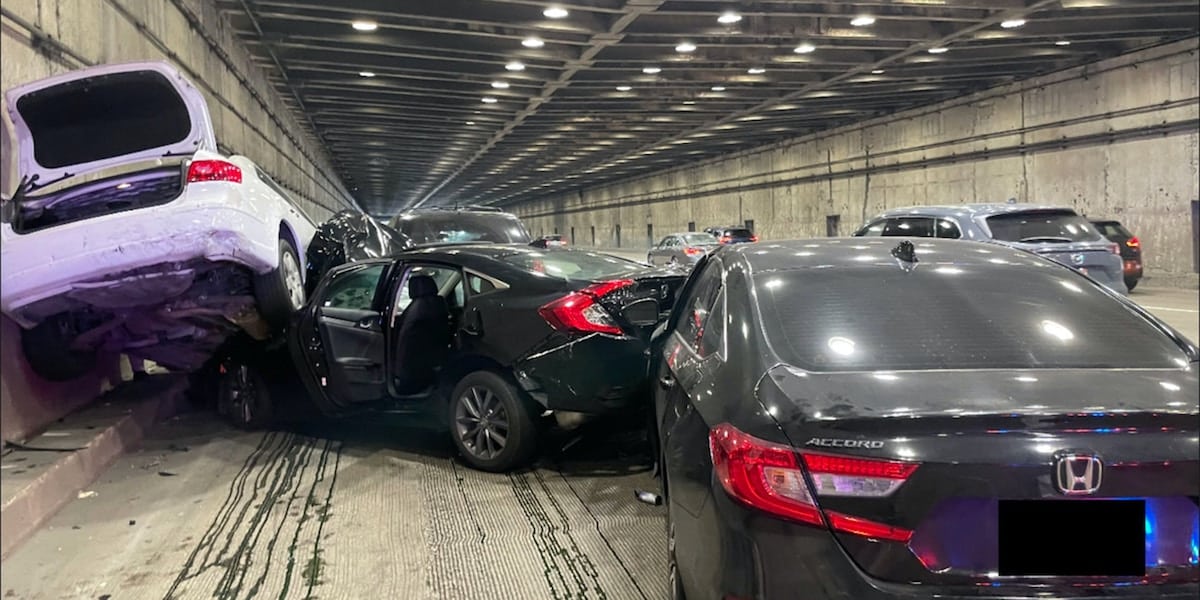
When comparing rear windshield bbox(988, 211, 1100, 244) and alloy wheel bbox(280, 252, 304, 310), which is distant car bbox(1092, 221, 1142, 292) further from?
alloy wheel bbox(280, 252, 304, 310)

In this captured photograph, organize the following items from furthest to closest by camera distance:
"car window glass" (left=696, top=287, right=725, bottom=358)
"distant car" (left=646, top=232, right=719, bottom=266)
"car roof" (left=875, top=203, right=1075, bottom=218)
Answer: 1. "distant car" (left=646, top=232, right=719, bottom=266)
2. "car roof" (left=875, top=203, right=1075, bottom=218)
3. "car window glass" (left=696, top=287, right=725, bottom=358)

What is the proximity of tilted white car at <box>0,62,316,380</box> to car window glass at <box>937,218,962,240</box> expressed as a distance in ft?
23.1

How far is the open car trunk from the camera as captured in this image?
4.63m

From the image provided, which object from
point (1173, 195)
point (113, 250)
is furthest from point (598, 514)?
point (1173, 195)

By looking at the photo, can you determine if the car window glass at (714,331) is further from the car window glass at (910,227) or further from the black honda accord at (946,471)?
the car window glass at (910,227)

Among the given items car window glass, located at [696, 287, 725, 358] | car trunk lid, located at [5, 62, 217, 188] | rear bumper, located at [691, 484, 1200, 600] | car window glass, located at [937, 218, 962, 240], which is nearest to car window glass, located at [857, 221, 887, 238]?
car window glass, located at [937, 218, 962, 240]

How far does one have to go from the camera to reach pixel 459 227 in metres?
11.0

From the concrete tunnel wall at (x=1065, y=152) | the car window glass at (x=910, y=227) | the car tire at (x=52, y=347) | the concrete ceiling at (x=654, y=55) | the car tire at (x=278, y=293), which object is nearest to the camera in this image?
the car tire at (x=52, y=347)

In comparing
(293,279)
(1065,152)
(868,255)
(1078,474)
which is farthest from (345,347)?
(1065,152)

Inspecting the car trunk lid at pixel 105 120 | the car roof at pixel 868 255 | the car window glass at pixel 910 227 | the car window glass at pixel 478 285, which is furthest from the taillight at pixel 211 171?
the car window glass at pixel 910 227

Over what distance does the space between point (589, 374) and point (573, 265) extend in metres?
1.00

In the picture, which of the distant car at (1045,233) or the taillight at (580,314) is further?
the distant car at (1045,233)

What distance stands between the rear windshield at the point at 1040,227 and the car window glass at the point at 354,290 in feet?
21.2

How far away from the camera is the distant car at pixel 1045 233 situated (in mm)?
8570
